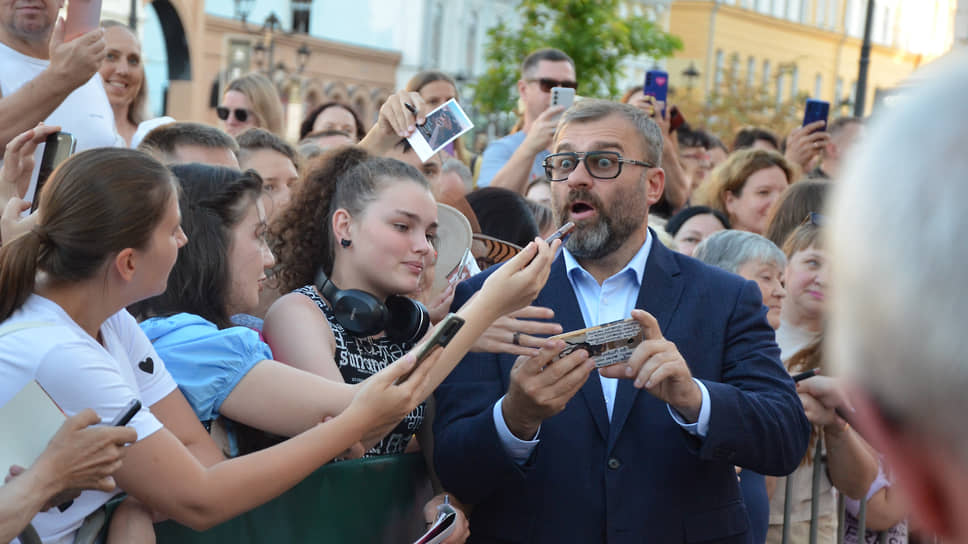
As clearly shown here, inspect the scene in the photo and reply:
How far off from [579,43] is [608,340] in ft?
80.8

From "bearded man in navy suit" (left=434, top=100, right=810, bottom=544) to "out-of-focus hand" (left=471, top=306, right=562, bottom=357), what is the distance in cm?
5

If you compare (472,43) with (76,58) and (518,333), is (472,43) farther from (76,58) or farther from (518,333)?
(518,333)

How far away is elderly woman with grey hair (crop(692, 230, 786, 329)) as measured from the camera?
17.2ft

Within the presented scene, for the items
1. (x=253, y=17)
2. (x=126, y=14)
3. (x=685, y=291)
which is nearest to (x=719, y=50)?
(x=253, y=17)

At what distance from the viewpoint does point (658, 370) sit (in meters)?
3.26

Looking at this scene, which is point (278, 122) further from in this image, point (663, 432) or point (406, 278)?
point (663, 432)

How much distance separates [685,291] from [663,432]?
0.48 metres

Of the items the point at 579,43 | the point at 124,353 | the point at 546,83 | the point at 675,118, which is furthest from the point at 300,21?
the point at 124,353

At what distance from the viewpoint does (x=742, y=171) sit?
748cm

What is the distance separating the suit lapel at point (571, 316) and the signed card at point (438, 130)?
134 cm

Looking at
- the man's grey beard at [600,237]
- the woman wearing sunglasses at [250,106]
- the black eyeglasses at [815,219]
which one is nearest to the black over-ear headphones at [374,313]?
the man's grey beard at [600,237]

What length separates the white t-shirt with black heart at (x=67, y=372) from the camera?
8.51 ft

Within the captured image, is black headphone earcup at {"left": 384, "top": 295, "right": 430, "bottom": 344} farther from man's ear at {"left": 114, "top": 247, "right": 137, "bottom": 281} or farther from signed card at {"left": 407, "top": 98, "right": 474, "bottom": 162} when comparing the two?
signed card at {"left": 407, "top": 98, "right": 474, "bottom": 162}

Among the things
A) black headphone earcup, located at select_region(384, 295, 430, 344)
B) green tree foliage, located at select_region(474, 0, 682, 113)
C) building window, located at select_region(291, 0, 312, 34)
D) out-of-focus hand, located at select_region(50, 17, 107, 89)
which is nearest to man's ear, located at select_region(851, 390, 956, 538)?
black headphone earcup, located at select_region(384, 295, 430, 344)
